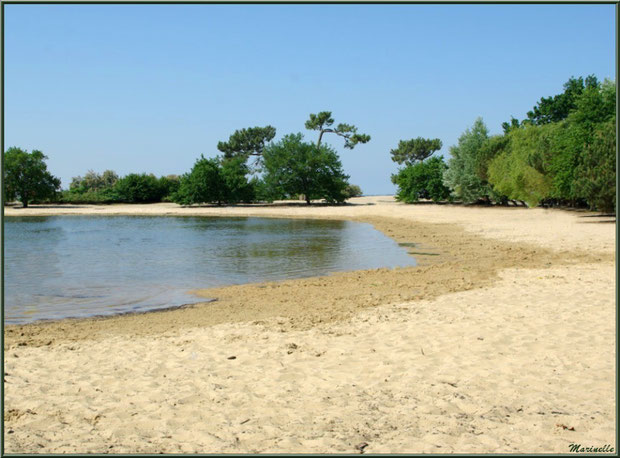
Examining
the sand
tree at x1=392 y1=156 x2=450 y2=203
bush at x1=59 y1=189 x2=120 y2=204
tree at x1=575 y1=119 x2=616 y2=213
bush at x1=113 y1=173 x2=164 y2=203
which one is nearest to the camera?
the sand

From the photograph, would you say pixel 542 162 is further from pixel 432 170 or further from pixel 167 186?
pixel 167 186

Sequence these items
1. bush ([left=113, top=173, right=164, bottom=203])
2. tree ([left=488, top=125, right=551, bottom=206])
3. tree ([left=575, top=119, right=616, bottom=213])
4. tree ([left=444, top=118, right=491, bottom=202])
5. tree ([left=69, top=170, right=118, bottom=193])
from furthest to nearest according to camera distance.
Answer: tree ([left=69, top=170, right=118, bottom=193]), bush ([left=113, top=173, right=164, bottom=203]), tree ([left=444, top=118, right=491, bottom=202]), tree ([left=488, top=125, right=551, bottom=206]), tree ([left=575, top=119, right=616, bottom=213])

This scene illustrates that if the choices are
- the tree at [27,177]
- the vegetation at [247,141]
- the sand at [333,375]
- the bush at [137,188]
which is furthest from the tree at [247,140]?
the sand at [333,375]

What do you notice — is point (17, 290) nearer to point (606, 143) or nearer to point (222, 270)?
point (222, 270)

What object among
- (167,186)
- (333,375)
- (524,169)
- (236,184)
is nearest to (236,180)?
(236,184)

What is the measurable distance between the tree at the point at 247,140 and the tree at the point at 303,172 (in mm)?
18573

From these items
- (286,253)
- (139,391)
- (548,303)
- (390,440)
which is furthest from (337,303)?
(286,253)

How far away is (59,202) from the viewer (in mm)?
77312

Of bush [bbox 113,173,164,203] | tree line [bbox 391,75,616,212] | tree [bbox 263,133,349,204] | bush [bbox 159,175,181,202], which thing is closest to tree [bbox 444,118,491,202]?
tree line [bbox 391,75,616,212]

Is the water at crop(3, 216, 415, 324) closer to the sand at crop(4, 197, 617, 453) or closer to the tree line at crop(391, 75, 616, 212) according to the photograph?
the sand at crop(4, 197, 617, 453)

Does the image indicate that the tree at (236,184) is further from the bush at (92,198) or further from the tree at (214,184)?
the bush at (92,198)

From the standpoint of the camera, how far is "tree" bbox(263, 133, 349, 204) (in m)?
66.1

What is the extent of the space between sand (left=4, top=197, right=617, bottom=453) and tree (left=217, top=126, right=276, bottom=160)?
76147 millimetres

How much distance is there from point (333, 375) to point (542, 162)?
34600 mm
